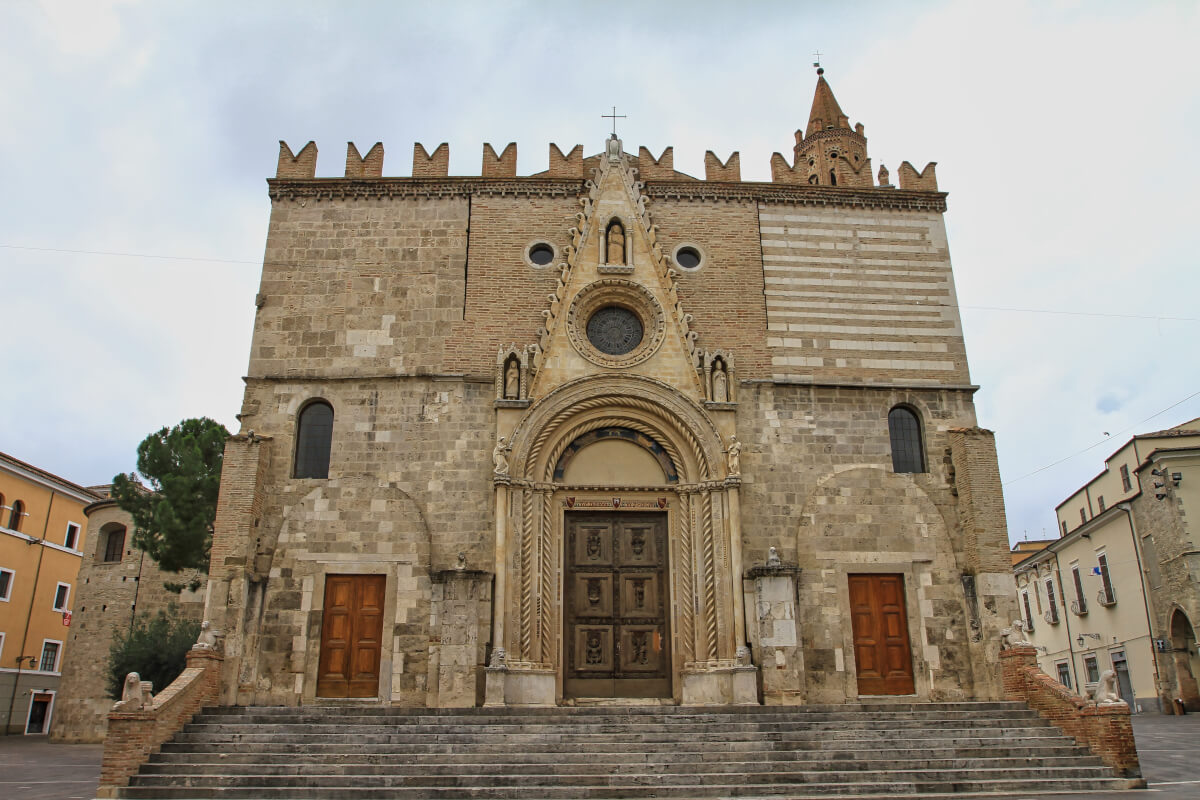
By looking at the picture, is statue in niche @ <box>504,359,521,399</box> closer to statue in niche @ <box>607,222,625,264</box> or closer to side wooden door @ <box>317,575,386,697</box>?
statue in niche @ <box>607,222,625,264</box>

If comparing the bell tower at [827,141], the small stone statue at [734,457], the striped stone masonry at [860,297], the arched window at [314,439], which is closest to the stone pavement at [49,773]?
the arched window at [314,439]

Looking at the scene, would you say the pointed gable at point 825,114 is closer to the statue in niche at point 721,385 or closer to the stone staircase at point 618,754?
the statue in niche at point 721,385

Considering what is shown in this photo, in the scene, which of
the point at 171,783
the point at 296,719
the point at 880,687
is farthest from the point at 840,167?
the point at 171,783

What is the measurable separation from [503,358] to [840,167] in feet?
29.4

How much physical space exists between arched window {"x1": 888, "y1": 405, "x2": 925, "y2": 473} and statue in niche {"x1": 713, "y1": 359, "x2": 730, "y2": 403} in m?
3.37

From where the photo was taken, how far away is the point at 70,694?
27141mm

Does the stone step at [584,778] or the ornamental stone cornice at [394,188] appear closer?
the stone step at [584,778]

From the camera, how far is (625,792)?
1116 cm

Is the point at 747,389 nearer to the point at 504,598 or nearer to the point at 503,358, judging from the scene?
the point at 503,358

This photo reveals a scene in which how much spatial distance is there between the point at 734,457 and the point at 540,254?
5.94 m

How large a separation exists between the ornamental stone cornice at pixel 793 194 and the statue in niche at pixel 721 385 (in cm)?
411

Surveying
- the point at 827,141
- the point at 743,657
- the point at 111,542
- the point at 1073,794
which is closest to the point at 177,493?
the point at 111,542

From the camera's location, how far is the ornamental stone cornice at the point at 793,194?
19.6 metres

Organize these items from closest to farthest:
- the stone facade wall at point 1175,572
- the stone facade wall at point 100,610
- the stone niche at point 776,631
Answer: the stone niche at point 776,631 < the stone facade wall at point 1175,572 < the stone facade wall at point 100,610
